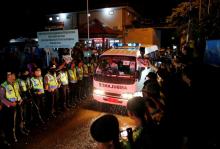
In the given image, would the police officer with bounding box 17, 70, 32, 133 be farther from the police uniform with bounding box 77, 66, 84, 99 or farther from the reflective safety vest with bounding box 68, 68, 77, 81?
the police uniform with bounding box 77, 66, 84, 99

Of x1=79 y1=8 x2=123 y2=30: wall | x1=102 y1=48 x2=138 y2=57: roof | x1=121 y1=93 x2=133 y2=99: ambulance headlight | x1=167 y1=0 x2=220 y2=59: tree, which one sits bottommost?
x1=121 y1=93 x2=133 y2=99: ambulance headlight

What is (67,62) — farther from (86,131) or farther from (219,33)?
(219,33)

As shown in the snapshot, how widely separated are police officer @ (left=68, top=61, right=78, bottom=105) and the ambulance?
48.4 inches

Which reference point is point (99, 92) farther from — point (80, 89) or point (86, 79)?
point (86, 79)

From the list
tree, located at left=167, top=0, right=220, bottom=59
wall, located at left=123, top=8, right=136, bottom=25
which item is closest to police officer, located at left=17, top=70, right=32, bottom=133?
tree, located at left=167, top=0, right=220, bottom=59

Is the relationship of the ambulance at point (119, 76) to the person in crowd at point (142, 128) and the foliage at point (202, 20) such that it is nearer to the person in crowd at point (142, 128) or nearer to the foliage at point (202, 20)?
the foliage at point (202, 20)

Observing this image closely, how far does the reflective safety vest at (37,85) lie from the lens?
8414mm

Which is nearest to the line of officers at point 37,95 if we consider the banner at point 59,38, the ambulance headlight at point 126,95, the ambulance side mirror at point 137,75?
the banner at point 59,38

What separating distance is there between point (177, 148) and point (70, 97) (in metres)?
8.90

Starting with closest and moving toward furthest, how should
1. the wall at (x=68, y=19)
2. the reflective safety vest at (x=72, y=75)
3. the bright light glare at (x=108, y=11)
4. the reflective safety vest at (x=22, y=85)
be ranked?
the reflective safety vest at (x=22, y=85), the reflective safety vest at (x=72, y=75), the bright light glare at (x=108, y=11), the wall at (x=68, y=19)

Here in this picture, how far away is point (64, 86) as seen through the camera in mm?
10039

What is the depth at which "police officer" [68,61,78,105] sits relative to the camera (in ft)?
34.7

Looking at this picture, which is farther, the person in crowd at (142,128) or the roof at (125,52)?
the roof at (125,52)

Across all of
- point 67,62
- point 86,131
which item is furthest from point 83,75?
point 86,131
